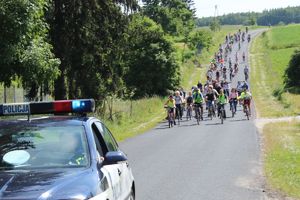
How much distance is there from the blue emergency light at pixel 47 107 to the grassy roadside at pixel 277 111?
18.6 feet

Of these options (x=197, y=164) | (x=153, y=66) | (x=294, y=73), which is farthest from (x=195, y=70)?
(x=197, y=164)

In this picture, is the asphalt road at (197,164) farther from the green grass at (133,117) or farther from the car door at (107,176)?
the car door at (107,176)

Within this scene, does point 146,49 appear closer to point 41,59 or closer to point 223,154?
point 223,154

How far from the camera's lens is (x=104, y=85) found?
29.0 metres

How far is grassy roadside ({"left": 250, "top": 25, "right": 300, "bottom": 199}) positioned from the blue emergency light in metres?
5.67

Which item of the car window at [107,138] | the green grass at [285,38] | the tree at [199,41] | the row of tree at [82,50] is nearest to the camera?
the car window at [107,138]

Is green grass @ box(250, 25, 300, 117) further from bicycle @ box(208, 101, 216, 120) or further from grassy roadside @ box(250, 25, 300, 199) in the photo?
bicycle @ box(208, 101, 216, 120)

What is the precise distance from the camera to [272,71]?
7800 cm

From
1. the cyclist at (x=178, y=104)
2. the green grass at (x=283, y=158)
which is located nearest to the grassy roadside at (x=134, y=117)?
the cyclist at (x=178, y=104)

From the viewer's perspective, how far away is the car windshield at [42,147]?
5.76 meters

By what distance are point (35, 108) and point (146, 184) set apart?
568 centimetres

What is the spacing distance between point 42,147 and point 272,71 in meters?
74.2

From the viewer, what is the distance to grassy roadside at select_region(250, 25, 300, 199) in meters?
12.8

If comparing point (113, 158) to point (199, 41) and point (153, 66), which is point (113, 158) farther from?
point (199, 41)
